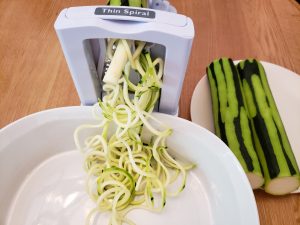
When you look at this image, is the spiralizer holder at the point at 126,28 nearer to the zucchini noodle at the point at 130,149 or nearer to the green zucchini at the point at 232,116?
the zucchini noodle at the point at 130,149

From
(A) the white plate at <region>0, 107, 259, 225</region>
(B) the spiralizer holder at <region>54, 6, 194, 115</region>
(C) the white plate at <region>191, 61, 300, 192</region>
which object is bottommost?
(C) the white plate at <region>191, 61, 300, 192</region>

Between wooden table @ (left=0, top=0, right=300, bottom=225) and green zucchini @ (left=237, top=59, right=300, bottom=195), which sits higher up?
wooden table @ (left=0, top=0, right=300, bottom=225)

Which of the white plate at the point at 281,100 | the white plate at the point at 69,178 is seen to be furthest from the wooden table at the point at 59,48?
the white plate at the point at 69,178

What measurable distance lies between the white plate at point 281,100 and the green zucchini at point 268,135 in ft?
0.15

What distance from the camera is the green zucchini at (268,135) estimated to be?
50 cm

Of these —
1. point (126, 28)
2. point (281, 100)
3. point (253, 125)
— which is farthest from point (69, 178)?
point (281, 100)

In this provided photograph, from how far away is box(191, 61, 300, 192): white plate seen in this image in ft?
1.98

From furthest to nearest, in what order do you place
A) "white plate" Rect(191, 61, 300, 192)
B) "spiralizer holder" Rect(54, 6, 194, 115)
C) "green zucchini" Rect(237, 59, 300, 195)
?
"white plate" Rect(191, 61, 300, 192), "green zucchini" Rect(237, 59, 300, 195), "spiralizer holder" Rect(54, 6, 194, 115)

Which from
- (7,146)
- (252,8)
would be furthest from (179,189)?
(252,8)

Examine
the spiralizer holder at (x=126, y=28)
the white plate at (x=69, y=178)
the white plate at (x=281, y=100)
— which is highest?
the spiralizer holder at (x=126, y=28)

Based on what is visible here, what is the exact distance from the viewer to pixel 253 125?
592 mm

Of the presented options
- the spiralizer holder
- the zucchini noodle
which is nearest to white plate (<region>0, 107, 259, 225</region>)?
the zucchini noodle

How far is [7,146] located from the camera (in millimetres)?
431

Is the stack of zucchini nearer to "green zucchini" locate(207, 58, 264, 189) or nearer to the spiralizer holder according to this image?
"green zucchini" locate(207, 58, 264, 189)
